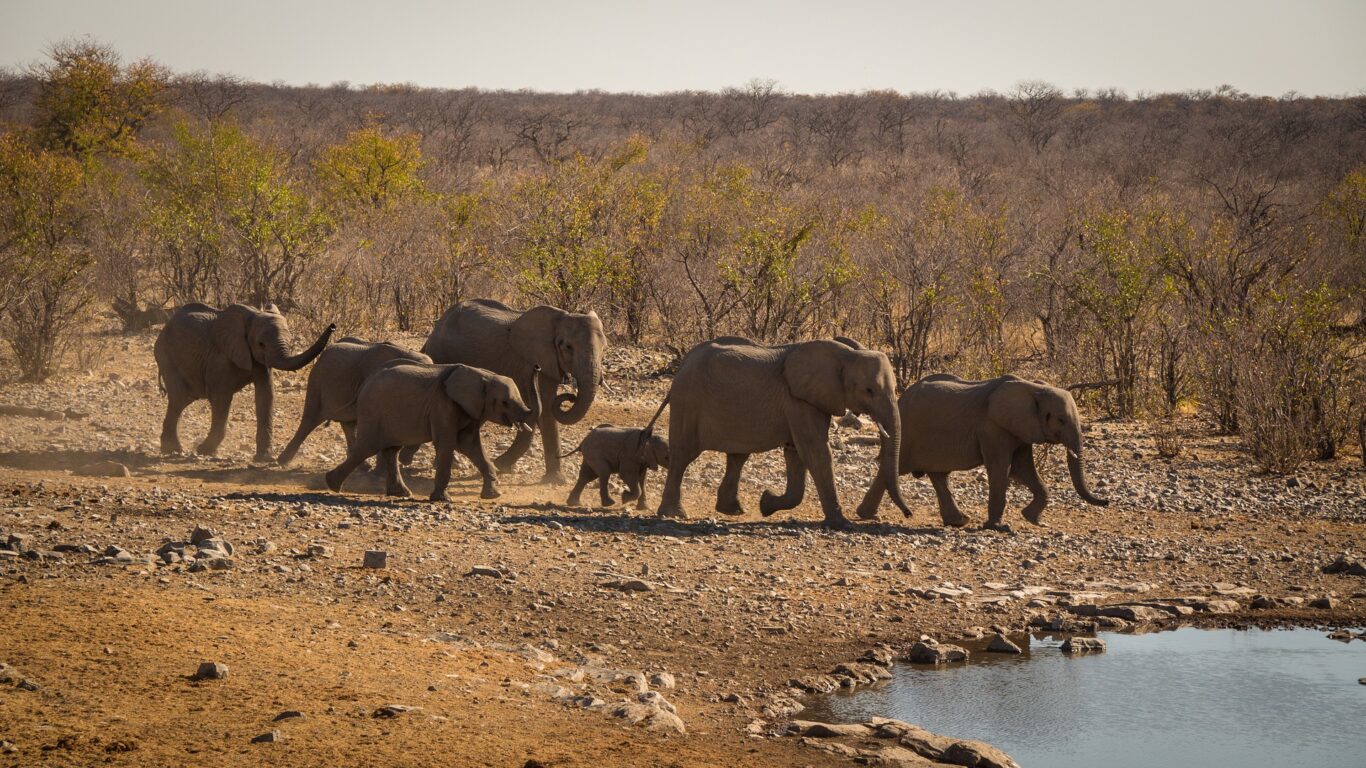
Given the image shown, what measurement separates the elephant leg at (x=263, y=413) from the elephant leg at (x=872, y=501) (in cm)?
722

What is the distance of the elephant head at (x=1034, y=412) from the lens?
15.3m

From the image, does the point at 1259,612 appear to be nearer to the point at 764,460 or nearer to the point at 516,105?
the point at 764,460

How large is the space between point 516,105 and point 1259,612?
84.1 m

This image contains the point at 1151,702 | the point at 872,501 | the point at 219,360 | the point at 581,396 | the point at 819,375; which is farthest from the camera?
the point at 219,360

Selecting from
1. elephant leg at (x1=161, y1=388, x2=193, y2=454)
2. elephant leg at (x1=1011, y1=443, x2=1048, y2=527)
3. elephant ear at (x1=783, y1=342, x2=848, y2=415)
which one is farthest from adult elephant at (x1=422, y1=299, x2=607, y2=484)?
elephant leg at (x1=1011, y1=443, x2=1048, y2=527)

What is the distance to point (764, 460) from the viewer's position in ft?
65.8

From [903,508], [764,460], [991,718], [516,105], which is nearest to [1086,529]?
[903,508]

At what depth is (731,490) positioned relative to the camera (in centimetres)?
1598

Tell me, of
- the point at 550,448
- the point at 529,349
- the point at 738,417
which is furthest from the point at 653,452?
the point at 529,349

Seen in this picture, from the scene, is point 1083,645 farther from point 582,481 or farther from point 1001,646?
point 582,481

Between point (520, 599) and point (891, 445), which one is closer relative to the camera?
point (520, 599)

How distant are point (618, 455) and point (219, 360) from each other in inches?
215

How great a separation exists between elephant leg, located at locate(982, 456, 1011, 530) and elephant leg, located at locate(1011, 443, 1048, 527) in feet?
1.18

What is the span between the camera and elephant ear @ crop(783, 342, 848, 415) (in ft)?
49.5
